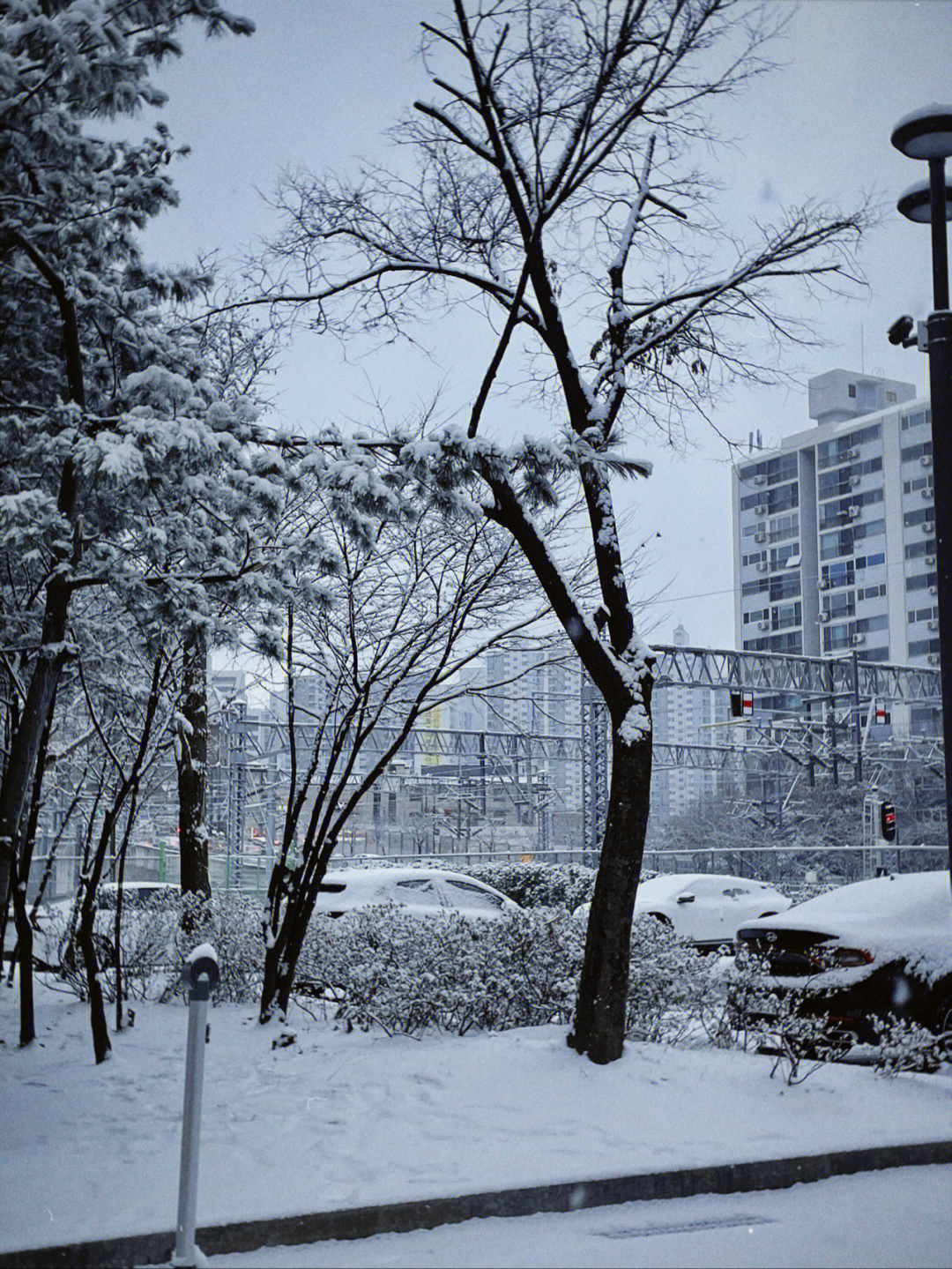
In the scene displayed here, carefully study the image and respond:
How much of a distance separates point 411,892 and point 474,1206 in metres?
11.0

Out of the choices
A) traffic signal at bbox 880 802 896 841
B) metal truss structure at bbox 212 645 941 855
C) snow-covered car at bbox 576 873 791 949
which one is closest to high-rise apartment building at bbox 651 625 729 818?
metal truss structure at bbox 212 645 941 855

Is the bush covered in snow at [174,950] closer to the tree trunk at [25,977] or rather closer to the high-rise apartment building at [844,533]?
the tree trunk at [25,977]

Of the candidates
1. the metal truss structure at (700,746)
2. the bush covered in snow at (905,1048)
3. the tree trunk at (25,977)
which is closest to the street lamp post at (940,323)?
the bush covered in snow at (905,1048)

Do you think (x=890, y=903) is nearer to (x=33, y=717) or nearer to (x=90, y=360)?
(x=33, y=717)

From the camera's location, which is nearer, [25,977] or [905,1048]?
[905,1048]

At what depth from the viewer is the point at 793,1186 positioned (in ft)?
19.8

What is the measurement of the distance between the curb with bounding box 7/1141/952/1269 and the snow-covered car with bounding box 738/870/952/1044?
7.04 feet

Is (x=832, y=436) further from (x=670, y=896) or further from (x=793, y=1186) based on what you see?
(x=793, y=1186)

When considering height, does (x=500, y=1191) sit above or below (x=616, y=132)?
below

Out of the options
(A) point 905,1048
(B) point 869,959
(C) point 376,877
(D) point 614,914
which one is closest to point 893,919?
(B) point 869,959

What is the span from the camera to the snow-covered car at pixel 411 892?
15.6 m

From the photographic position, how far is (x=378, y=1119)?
652 cm

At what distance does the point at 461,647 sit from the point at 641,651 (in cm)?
440

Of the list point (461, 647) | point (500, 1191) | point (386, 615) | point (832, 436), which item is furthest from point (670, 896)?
point (832, 436)
